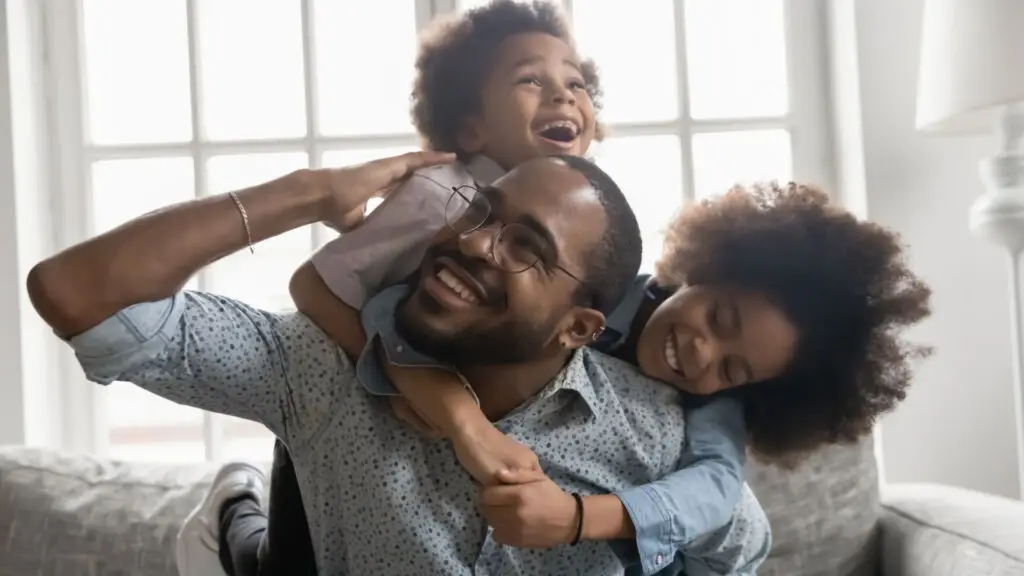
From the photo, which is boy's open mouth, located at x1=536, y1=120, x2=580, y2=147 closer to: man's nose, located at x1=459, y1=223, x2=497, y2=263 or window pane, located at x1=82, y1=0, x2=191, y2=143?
man's nose, located at x1=459, y1=223, x2=497, y2=263

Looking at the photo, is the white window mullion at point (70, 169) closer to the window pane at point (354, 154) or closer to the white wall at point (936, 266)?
the window pane at point (354, 154)

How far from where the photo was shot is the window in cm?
225

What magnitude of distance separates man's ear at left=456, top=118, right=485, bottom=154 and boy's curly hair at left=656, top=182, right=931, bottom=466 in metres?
0.29

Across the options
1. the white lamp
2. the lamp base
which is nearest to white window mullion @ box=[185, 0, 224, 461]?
the white lamp

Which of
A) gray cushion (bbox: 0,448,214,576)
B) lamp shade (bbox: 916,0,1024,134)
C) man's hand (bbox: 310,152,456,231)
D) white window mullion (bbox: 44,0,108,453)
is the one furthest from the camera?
white window mullion (bbox: 44,0,108,453)

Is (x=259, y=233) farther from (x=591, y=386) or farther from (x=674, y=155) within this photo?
(x=674, y=155)

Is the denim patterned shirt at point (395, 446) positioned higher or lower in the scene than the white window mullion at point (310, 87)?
lower

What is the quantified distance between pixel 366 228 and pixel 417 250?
6 cm

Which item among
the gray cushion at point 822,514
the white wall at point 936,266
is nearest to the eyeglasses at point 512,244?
the gray cushion at point 822,514

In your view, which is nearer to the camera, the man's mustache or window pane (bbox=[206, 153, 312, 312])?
the man's mustache

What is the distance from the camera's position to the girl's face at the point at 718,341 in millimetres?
1069

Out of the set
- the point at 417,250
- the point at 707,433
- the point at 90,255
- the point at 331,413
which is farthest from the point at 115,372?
the point at 707,433

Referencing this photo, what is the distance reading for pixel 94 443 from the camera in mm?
2254

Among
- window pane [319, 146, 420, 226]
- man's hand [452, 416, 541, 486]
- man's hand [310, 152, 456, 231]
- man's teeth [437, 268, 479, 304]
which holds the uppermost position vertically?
window pane [319, 146, 420, 226]
